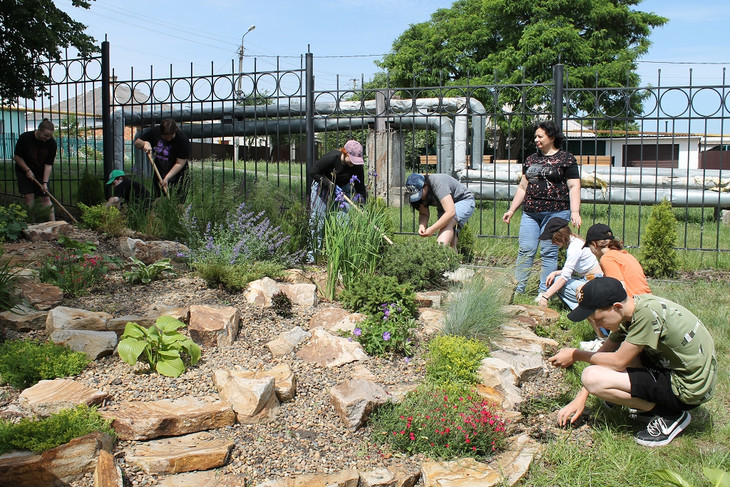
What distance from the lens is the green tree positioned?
75.8 ft

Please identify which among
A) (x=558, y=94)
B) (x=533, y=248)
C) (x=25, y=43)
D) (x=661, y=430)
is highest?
(x=25, y=43)

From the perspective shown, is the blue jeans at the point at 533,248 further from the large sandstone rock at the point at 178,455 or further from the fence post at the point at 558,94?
the large sandstone rock at the point at 178,455

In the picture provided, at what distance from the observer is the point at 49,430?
A: 8.73ft

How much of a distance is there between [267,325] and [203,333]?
51 cm

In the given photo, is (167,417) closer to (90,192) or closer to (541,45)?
(90,192)

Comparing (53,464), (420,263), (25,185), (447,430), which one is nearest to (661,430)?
(447,430)

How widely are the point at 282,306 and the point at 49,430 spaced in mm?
1943

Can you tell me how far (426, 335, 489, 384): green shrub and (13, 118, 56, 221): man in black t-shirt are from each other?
5872 mm

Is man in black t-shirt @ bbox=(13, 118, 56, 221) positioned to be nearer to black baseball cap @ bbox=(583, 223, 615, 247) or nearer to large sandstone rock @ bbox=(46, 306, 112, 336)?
large sandstone rock @ bbox=(46, 306, 112, 336)

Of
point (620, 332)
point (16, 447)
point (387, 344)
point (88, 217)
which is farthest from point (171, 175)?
point (620, 332)

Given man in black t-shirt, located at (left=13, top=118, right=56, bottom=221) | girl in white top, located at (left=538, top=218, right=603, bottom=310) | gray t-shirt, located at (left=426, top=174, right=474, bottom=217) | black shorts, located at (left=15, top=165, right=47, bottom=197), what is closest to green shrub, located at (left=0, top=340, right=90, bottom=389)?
gray t-shirt, located at (left=426, top=174, right=474, bottom=217)

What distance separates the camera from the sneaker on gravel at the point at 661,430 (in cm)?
306

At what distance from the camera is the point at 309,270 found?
5.48m

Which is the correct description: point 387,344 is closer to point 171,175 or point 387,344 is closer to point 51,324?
point 51,324
